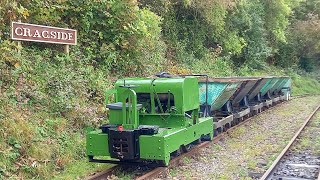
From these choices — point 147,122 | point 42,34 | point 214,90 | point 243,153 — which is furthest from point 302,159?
point 42,34

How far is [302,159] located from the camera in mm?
10297

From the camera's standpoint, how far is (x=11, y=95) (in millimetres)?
9633

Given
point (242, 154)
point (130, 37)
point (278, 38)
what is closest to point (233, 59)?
point (278, 38)

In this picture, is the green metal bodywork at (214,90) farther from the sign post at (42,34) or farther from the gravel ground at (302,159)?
the sign post at (42,34)

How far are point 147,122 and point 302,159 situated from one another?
3914 millimetres

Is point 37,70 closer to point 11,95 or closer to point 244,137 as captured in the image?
point 11,95

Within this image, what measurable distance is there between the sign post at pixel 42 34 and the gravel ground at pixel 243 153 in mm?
4983

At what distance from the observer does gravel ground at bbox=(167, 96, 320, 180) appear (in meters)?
8.77

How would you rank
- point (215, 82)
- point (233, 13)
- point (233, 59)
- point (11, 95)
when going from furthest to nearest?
1. point (233, 59)
2. point (233, 13)
3. point (215, 82)
4. point (11, 95)

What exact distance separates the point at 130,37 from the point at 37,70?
14.7 ft

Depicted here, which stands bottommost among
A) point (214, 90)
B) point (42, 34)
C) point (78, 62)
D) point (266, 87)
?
point (266, 87)

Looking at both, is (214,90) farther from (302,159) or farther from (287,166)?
(287,166)

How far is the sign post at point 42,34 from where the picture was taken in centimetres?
1088

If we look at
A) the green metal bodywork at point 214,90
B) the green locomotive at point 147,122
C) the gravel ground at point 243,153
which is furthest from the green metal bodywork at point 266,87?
the green locomotive at point 147,122
